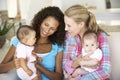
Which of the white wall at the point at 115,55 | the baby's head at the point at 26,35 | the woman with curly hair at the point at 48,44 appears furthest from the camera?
the white wall at the point at 115,55

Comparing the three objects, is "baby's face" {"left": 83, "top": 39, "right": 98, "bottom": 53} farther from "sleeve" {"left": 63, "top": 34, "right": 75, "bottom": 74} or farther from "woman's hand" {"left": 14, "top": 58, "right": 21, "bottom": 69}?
"woman's hand" {"left": 14, "top": 58, "right": 21, "bottom": 69}

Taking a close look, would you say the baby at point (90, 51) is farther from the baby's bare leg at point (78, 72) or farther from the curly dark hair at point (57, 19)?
the curly dark hair at point (57, 19)

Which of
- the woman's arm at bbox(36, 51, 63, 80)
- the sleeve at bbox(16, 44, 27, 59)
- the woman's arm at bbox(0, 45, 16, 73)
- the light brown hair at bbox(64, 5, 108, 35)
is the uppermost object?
the light brown hair at bbox(64, 5, 108, 35)

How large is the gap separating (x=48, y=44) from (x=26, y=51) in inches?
7.5

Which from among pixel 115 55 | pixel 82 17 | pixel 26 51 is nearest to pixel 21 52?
pixel 26 51

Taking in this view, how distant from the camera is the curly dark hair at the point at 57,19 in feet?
3.95

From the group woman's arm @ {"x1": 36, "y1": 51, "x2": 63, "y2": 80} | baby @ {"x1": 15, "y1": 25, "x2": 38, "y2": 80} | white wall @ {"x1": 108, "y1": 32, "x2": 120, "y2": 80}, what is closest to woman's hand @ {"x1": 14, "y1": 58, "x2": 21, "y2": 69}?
baby @ {"x1": 15, "y1": 25, "x2": 38, "y2": 80}

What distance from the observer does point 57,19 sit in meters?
1.21

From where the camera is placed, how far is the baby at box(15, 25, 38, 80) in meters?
1.08

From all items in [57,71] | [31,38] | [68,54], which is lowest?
[57,71]

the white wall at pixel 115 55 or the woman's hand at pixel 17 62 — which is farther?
the white wall at pixel 115 55

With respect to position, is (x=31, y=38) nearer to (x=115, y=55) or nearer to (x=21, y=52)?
(x=21, y=52)

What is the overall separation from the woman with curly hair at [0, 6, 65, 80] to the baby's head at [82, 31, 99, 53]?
6.3 inches

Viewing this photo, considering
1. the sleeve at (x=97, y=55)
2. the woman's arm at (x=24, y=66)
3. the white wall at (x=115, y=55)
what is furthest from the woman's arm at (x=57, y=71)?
the white wall at (x=115, y=55)
